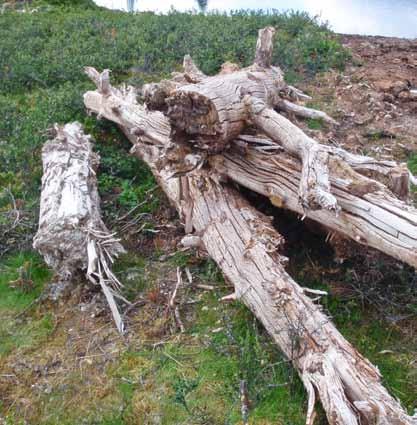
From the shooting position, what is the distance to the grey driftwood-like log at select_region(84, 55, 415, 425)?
306 cm

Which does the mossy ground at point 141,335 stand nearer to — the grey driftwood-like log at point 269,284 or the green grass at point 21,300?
the green grass at point 21,300

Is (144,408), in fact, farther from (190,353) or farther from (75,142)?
(75,142)

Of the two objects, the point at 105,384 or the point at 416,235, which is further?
the point at 105,384

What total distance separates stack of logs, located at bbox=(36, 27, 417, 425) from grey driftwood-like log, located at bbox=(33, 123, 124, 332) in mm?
632

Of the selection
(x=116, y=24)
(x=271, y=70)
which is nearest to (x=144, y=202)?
(x=271, y=70)

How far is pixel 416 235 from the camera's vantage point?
11.0 feet

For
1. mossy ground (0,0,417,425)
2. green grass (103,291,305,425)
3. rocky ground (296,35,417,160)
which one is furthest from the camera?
rocky ground (296,35,417,160)

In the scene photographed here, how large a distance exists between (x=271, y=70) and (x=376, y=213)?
7.12 feet

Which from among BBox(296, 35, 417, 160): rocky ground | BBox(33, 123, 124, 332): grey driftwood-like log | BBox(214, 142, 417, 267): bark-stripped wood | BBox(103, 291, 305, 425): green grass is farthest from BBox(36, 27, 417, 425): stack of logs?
BBox(296, 35, 417, 160): rocky ground

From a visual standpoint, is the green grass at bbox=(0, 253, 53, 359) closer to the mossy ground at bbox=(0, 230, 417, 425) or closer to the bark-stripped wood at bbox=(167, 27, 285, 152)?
the mossy ground at bbox=(0, 230, 417, 425)

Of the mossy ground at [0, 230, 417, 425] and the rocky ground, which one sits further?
the rocky ground

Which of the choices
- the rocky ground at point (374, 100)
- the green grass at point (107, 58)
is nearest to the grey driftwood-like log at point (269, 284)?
the green grass at point (107, 58)

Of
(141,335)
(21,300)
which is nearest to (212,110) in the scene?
(141,335)

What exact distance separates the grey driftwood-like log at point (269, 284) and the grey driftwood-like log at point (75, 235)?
2.14 ft
